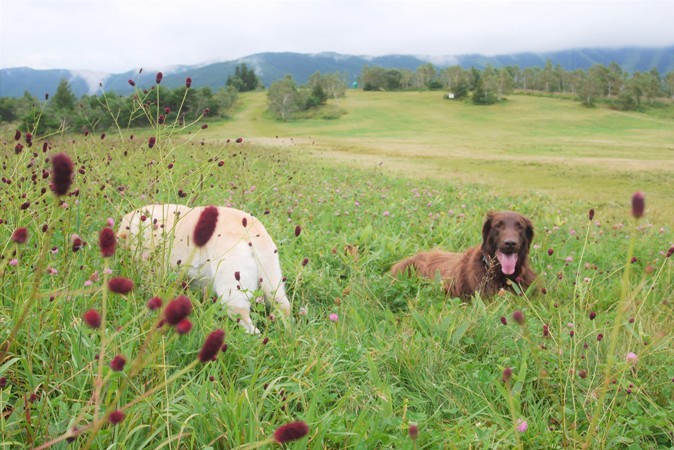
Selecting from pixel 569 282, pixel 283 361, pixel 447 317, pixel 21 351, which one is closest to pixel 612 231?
pixel 569 282

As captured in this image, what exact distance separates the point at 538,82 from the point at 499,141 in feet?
205

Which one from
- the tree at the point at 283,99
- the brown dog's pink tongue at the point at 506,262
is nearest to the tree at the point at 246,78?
the tree at the point at 283,99

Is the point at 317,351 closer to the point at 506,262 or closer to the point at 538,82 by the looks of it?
the point at 506,262

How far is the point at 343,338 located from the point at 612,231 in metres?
5.08

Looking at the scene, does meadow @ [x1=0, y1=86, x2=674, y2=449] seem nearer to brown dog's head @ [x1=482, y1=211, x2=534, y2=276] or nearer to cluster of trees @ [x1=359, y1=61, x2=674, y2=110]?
brown dog's head @ [x1=482, y1=211, x2=534, y2=276]

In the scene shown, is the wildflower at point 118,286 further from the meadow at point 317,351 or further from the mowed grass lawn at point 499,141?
the mowed grass lawn at point 499,141

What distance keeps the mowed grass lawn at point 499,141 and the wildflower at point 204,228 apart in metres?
8.82

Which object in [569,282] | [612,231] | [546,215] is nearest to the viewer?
[569,282]

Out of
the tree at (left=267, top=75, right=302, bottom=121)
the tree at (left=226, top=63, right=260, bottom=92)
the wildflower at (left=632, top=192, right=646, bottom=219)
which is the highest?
the tree at (left=226, top=63, right=260, bottom=92)

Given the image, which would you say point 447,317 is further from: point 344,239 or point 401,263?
point 344,239

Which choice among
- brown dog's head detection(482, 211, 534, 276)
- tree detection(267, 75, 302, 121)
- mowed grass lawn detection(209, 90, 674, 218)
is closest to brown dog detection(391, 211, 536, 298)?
brown dog's head detection(482, 211, 534, 276)

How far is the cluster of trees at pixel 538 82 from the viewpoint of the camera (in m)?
71.0

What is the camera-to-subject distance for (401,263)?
181 inches

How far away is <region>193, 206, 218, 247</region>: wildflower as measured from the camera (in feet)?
2.88
